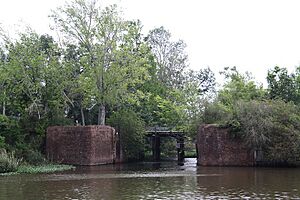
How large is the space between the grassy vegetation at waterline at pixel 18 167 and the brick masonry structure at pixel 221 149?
444 inches

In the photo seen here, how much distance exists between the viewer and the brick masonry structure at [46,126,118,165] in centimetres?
4206

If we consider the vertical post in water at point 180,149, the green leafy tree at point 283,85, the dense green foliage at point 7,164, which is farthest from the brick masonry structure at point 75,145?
the green leafy tree at point 283,85

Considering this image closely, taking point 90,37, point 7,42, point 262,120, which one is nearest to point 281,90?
point 262,120

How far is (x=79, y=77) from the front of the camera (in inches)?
1809

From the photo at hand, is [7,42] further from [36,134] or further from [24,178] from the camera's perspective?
[24,178]

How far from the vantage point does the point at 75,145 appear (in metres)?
42.3

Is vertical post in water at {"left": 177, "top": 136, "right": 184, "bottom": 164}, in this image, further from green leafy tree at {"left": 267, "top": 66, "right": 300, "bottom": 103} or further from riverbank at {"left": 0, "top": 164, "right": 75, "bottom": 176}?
riverbank at {"left": 0, "top": 164, "right": 75, "bottom": 176}

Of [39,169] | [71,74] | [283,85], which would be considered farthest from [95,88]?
[283,85]

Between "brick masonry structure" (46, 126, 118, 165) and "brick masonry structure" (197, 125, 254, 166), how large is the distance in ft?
30.6

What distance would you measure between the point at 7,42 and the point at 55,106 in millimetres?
7343

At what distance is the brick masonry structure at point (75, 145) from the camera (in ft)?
138

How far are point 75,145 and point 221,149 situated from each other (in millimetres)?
12575

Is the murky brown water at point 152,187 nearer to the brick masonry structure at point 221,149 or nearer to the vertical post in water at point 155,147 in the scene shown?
the brick masonry structure at point 221,149

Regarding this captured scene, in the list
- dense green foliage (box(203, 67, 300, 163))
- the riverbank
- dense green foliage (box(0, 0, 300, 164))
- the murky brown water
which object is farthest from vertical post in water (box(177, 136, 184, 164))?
the murky brown water
